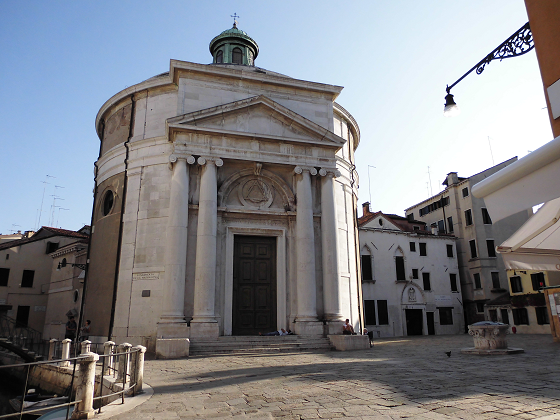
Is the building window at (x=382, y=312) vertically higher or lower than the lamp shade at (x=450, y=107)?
lower

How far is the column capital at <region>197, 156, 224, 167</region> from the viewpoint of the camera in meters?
17.3

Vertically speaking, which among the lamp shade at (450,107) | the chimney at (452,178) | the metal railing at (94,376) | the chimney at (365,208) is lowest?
the metal railing at (94,376)

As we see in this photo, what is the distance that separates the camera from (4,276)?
33.5 metres

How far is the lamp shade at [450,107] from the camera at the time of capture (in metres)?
9.34

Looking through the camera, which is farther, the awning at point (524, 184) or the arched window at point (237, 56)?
the arched window at point (237, 56)

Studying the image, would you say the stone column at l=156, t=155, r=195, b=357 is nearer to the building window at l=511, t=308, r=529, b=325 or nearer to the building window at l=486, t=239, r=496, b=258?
the building window at l=511, t=308, r=529, b=325

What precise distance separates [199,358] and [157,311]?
3.86m

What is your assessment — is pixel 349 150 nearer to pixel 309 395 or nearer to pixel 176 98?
pixel 176 98

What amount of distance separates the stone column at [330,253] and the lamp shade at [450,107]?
953cm

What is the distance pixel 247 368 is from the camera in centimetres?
1091

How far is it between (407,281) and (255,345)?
22.6 m

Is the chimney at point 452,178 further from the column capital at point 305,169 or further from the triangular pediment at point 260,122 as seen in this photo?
the column capital at point 305,169

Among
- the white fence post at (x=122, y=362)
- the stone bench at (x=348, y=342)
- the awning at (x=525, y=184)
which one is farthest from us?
the stone bench at (x=348, y=342)

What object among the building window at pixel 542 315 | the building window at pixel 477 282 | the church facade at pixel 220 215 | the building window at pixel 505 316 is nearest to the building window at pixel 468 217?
the building window at pixel 477 282
